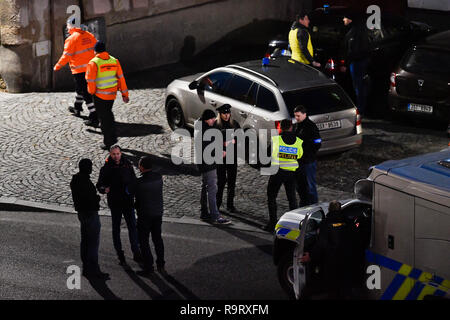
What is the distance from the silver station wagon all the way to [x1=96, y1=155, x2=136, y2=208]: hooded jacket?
3668mm

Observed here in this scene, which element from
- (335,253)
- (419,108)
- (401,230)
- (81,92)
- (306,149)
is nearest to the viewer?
(401,230)

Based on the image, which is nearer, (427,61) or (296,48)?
(427,61)

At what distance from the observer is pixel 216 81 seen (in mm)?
14781

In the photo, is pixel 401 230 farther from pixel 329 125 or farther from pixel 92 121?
pixel 92 121

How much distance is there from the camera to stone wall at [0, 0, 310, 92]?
57.8 ft

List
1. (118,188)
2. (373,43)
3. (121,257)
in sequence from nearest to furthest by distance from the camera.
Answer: (118,188), (121,257), (373,43)

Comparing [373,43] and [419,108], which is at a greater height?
[373,43]

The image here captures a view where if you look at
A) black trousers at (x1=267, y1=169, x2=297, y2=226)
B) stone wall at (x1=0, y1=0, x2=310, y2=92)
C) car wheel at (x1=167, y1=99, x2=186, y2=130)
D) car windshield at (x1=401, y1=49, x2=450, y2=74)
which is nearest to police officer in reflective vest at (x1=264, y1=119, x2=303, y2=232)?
black trousers at (x1=267, y1=169, x2=297, y2=226)

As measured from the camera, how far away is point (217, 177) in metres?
12.6

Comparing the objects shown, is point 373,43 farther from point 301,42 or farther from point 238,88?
point 238,88

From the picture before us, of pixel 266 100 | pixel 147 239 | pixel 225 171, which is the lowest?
pixel 147 239

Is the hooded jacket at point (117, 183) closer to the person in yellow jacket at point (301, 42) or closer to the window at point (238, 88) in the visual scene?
the window at point (238, 88)

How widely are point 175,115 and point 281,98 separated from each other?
296 centimetres

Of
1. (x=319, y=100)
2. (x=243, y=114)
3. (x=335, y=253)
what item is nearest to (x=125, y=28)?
(x=243, y=114)
